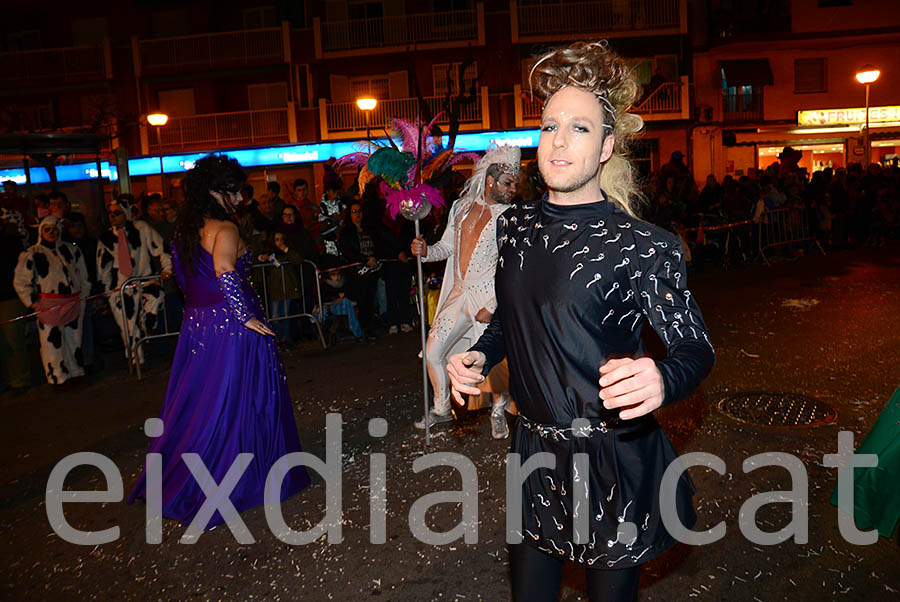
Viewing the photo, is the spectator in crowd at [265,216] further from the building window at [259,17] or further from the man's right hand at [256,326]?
the building window at [259,17]

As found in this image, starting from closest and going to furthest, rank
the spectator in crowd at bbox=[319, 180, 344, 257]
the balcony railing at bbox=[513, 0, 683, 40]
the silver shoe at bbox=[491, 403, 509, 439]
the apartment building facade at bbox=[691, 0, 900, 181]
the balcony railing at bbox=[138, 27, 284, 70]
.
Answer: the silver shoe at bbox=[491, 403, 509, 439], the spectator in crowd at bbox=[319, 180, 344, 257], the balcony railing at bbox=[513, 0, 683, 40], the balcony railing at bbox=[138, 27, 284, 70], the apartment building facade at bbox=[691, 0, 900, 181]

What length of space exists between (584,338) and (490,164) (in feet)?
12.0

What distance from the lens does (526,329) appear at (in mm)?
2641

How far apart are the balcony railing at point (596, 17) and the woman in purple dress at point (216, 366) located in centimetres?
2374

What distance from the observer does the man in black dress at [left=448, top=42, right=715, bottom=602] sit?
2510mm

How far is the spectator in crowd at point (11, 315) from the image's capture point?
8641 millimetres

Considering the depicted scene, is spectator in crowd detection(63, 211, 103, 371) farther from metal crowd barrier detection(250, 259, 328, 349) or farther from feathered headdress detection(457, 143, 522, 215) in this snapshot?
feathered headdress detection(457, 143, 522, 215)

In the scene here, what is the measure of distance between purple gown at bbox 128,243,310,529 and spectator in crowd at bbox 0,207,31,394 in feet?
14.4

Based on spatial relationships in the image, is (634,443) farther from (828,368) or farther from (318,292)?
(318,292)

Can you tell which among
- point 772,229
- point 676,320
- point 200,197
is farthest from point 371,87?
point 676,320

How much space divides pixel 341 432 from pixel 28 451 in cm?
254

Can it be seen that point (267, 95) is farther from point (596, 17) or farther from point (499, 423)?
point (499, 423)

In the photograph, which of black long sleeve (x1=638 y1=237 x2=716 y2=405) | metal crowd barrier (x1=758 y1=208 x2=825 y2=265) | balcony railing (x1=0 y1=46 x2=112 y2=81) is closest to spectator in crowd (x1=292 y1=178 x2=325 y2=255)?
black long sleeve (x1=638 y1=237 x2=716 y2=405)

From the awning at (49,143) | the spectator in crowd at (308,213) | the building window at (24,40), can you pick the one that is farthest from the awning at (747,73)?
the building window at (24,40)
